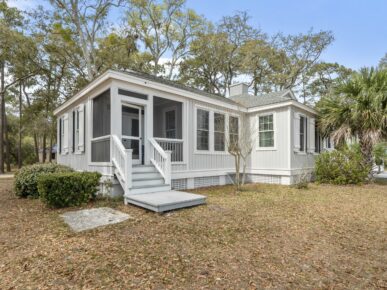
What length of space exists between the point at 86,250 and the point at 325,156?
10172 mm

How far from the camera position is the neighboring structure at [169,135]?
693cm

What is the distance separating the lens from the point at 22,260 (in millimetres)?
3131

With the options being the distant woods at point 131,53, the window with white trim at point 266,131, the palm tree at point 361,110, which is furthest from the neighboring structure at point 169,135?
the distant woods at point 131,53

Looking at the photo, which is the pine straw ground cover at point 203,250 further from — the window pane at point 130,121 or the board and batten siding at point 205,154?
the window pane at point 130,121

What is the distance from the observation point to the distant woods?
18.8 meters

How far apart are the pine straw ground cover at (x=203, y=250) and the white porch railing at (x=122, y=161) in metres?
0.75

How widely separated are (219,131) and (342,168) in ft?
17.9

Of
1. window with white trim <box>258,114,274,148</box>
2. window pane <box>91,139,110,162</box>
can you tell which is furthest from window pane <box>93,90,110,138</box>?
window with white trim <box>258,114,274,148</box>

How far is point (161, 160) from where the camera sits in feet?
23.6

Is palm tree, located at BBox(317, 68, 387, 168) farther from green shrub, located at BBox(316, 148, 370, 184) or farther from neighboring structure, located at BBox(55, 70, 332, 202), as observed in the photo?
neighboring structure, located at BBox(55, 70, 332, 202)

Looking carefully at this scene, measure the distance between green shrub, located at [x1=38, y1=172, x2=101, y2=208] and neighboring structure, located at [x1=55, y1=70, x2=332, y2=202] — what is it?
0.78 m

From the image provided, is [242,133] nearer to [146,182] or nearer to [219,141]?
[219,141]

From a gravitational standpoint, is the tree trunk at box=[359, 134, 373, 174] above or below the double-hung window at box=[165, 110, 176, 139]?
below

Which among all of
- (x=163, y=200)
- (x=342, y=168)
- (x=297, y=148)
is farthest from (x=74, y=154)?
(x=342, y=168)
